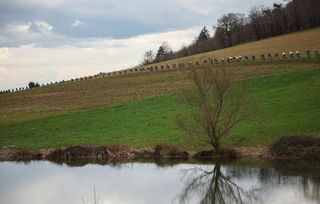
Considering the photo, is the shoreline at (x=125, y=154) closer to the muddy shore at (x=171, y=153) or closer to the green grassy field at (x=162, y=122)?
the muddy shore at (x=171, y=153)

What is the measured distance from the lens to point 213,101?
2866 cm

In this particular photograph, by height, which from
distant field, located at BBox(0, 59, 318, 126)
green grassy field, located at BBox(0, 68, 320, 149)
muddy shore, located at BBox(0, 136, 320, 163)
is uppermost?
distant field, located at BBox(0, 59, 318, 126)

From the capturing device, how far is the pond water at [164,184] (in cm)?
2097

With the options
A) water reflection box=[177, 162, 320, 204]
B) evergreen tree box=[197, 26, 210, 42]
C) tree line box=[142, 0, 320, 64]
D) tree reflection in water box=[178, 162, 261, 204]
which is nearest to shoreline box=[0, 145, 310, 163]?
water reflection box=[177, 162, 320, 204]

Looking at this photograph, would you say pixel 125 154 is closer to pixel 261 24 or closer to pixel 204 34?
pixel 261 24

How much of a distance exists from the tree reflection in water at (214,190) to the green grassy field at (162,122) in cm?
480

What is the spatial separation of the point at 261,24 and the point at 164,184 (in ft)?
382

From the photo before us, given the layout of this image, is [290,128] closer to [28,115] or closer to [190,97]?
[190,97]

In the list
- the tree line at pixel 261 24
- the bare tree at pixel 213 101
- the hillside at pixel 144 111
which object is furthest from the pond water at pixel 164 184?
the tree line at pixel 261 24

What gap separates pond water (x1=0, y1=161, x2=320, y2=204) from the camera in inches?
826

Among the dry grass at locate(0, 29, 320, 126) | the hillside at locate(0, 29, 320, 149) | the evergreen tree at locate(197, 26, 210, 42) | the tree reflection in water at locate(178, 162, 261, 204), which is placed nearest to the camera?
the tree reflection in water at locate(178, 162, 261, 204)

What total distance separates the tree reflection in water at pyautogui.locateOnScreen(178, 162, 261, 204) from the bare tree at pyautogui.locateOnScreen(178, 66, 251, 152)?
2.32m

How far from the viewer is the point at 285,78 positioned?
49969mm

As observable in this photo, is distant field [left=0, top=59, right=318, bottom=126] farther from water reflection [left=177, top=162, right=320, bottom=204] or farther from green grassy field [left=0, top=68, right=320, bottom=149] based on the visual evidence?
water reflection [left=177, top=162, right=320, bottom=204]
